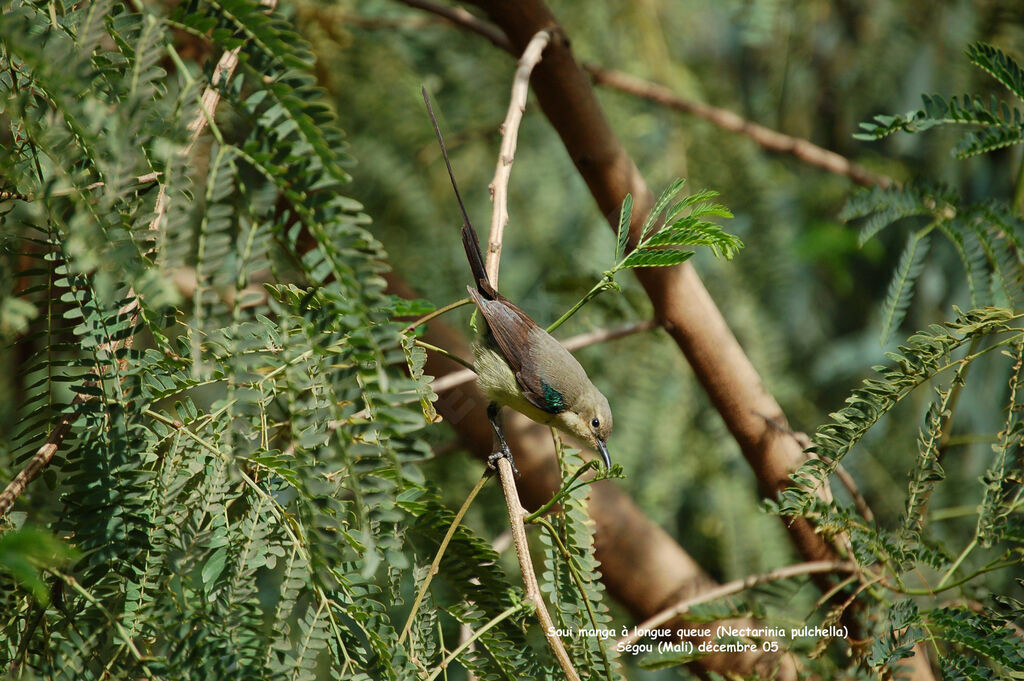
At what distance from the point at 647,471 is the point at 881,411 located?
6.27 feet

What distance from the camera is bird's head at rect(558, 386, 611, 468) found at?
239 cm

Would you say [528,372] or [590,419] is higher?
[528,372]

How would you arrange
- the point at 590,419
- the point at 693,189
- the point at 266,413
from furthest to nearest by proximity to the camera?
1. the point at 693,189
2. the point at 590,419
3. the point at 266,413

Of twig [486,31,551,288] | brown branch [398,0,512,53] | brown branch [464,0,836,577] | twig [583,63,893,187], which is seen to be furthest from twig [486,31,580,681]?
twig [583,63,893,187]

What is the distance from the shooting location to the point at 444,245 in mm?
3381

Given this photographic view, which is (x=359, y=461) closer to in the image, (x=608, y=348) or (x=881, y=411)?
(x=881, y=411)

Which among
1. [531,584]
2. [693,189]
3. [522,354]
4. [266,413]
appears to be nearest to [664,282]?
[522,354]

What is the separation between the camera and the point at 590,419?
243 centimetres

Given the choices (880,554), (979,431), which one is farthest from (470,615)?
(979,431)

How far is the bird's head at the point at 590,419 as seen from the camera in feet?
7.85

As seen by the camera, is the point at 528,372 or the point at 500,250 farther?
the point at 528,372

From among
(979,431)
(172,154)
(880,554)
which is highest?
(172,154)

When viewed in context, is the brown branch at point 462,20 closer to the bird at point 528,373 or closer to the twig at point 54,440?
the bird at point 528,373

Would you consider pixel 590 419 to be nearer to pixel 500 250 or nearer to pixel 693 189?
pixel 500 250
